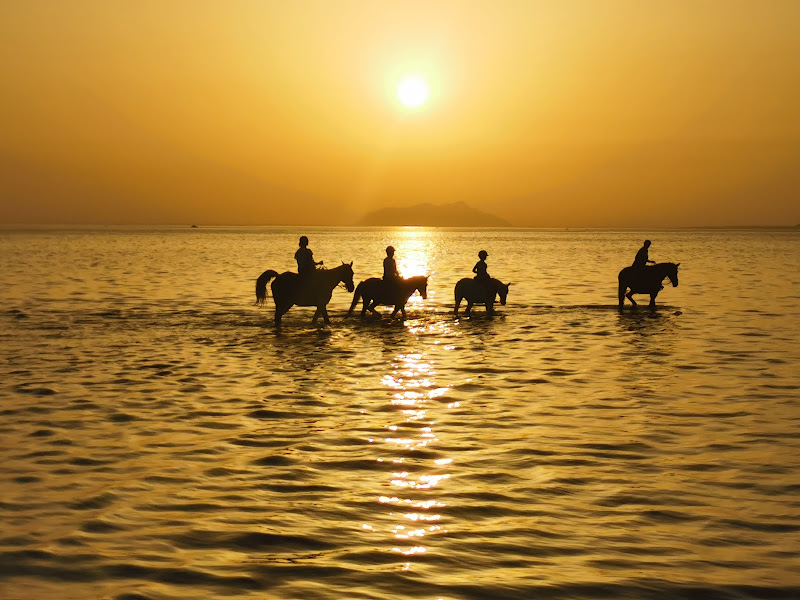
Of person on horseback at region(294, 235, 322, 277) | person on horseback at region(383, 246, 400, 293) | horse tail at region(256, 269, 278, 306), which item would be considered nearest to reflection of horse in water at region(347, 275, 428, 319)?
person on horseback at region(383, 246, 400, 293)

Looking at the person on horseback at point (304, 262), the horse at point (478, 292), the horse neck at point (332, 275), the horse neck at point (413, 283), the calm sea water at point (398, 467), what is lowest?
the calm sea water at point (398, 467)

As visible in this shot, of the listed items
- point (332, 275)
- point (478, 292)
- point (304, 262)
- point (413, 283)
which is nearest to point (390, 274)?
point (413, 283)

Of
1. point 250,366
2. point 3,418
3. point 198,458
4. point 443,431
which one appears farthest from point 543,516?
point 250,366

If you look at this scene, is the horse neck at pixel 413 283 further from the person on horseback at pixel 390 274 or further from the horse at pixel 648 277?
the horse at pixel 648 277

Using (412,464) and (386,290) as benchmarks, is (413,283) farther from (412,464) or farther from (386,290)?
(412,464)

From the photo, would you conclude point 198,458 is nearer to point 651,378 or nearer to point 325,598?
point 325,598

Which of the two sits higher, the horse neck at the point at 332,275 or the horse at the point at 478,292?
the horse neck at the point at 332,275

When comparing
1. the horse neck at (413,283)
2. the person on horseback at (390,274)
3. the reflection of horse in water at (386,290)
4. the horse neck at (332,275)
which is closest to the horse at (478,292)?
the horse neck at (413,283)

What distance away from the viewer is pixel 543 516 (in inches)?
327

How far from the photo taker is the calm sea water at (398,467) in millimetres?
6918

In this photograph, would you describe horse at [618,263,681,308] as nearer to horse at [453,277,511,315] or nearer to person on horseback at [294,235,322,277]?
horse at [453,277,511,315]

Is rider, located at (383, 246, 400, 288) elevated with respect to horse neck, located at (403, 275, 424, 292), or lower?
elevated

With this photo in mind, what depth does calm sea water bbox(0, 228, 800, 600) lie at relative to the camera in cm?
692

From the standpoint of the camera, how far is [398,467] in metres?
10.0
